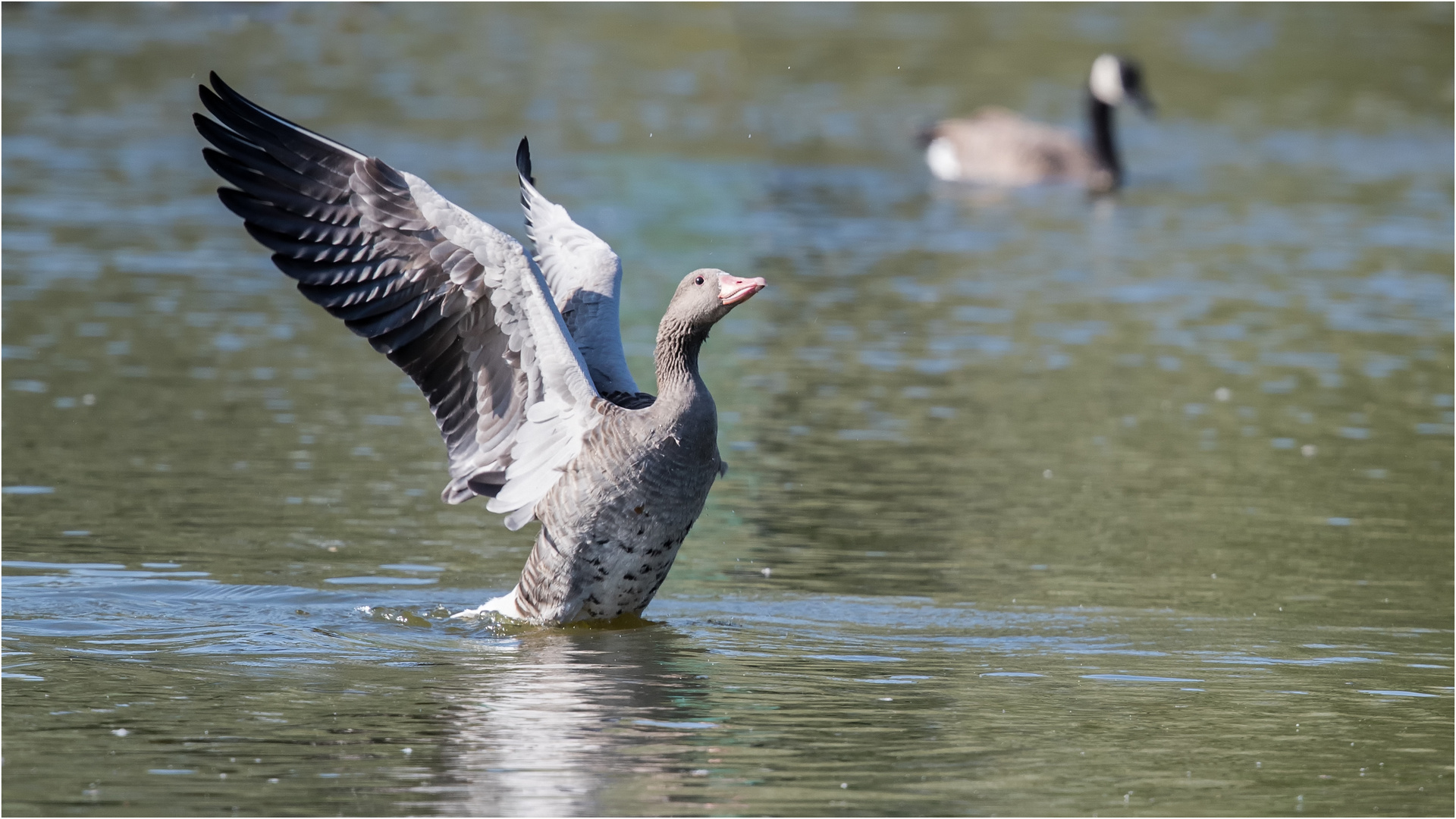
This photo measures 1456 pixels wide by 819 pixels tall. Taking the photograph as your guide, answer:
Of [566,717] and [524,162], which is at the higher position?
[524,162]

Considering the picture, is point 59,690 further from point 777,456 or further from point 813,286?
point 813,286

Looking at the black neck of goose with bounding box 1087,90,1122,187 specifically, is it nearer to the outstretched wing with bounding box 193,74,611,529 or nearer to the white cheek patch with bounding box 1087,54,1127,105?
the white cheek patch with bounding box 1087,54,1127,105

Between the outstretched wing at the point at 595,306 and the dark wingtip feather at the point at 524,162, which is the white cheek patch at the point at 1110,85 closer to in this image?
the dark wingtip feather at the point at 524,162

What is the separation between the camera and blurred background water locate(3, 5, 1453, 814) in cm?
749

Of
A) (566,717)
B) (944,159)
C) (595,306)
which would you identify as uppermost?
(595,306)

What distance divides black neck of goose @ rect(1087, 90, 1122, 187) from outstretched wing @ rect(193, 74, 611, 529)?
62.1 ft

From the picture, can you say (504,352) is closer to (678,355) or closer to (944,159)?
(678,355)

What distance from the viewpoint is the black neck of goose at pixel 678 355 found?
9.32m

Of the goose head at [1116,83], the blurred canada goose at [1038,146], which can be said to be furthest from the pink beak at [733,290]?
the goose head at [1116,83]

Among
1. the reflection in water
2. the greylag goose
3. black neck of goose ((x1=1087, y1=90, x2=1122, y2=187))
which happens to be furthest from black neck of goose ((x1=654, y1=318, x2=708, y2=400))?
black neck of goose ((x1=1087, y1=90, x2=1122, y2=187))

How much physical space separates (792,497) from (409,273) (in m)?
3.89

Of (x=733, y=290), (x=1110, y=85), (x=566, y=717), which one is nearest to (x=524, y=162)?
(x=733, y=290)

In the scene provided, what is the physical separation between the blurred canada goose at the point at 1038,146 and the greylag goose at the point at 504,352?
17784 millimetres

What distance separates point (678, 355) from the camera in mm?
9375
